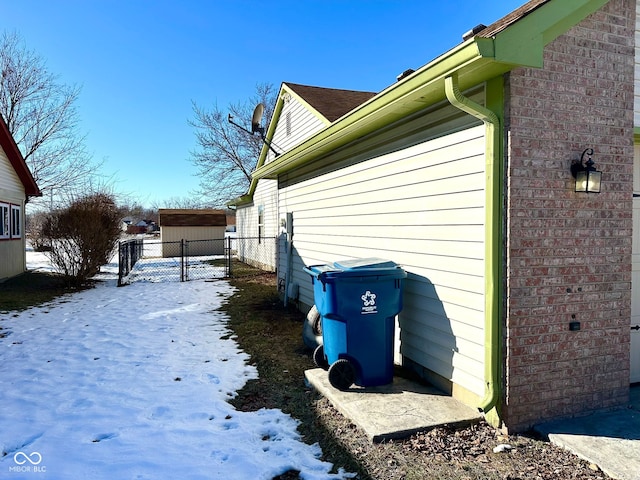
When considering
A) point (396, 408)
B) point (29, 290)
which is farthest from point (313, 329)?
point (29, 290)

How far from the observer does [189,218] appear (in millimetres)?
22641

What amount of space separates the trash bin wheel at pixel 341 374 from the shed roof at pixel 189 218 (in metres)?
20.0

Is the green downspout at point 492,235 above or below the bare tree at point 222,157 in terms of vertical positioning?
below

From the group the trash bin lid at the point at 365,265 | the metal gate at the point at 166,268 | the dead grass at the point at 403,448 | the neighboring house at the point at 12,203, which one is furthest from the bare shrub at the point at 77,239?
the trash bin lid at the point at 365,265

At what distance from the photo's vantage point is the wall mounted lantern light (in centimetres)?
327

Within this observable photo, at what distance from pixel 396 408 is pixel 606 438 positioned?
1.54 m

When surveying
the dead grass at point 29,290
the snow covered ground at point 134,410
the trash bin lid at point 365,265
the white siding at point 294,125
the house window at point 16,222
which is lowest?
the snow covered ground at point 134,410

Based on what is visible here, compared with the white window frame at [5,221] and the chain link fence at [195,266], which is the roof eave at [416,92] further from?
the white window frame at [5,221]

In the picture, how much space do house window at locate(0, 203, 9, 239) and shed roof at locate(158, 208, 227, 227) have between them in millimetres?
8723

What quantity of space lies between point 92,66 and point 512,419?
17179 millimetres

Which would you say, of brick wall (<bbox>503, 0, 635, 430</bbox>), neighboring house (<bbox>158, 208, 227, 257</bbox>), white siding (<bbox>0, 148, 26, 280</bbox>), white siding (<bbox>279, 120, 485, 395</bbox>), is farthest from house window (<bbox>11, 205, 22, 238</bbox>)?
brick wall (<bbox>503, 0, 635, 430</bbox>)

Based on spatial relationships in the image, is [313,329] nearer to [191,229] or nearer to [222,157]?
[191,229]

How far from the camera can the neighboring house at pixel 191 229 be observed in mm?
22172

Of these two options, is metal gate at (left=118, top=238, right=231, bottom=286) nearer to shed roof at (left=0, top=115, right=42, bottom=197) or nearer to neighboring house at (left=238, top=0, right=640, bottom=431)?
shed roof at (left=0, top=115, right=42, bottom=197)
